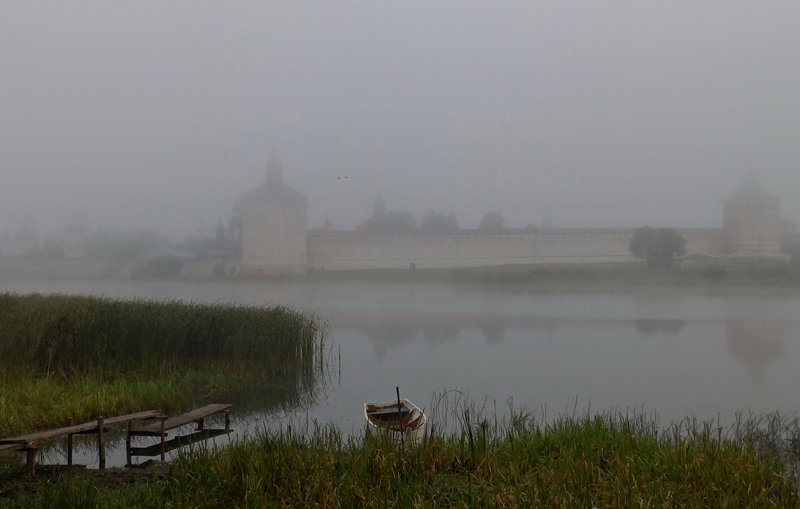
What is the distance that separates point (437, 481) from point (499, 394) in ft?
22.8

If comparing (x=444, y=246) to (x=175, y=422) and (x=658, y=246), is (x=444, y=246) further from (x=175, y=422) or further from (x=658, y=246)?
(x=175, y=422)

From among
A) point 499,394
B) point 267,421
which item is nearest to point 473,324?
point 499,394

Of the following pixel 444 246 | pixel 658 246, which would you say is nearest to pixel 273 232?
pixel 444 246

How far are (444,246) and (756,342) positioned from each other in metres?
32.4

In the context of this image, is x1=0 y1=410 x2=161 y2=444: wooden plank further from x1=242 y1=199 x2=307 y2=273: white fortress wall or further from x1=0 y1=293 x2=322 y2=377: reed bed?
x1=242 y1=199 x2=307 y2=273: white fortress wall

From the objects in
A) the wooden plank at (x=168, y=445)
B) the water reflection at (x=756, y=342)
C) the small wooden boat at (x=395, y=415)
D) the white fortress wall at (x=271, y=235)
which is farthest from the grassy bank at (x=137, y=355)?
the white fortress wall at (x=271, y=235)

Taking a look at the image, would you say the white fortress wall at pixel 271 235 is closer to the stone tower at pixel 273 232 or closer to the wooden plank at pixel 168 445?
the stone tower at pixel 273 232

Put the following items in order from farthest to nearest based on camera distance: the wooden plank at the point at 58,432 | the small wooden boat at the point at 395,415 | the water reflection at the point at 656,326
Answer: the water reflection at the point at 656,326 < the small wooden boat at the point at 395,415 < the wooden plank at the point at 58,432

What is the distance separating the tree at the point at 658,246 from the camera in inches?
1892

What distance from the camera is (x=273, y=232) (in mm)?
56375

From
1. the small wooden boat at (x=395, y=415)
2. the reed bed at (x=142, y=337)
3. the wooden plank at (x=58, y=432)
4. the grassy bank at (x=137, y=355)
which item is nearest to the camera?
the wooden plank at (x=58, y=432)

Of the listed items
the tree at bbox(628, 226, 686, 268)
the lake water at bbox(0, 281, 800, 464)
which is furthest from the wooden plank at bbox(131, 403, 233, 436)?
the tree at bbox(628, 226, 686, 268)

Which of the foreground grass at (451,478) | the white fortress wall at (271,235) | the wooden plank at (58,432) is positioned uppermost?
the white fortress wall at (271,235)

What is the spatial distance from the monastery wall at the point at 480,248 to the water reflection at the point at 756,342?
27.0 metres
